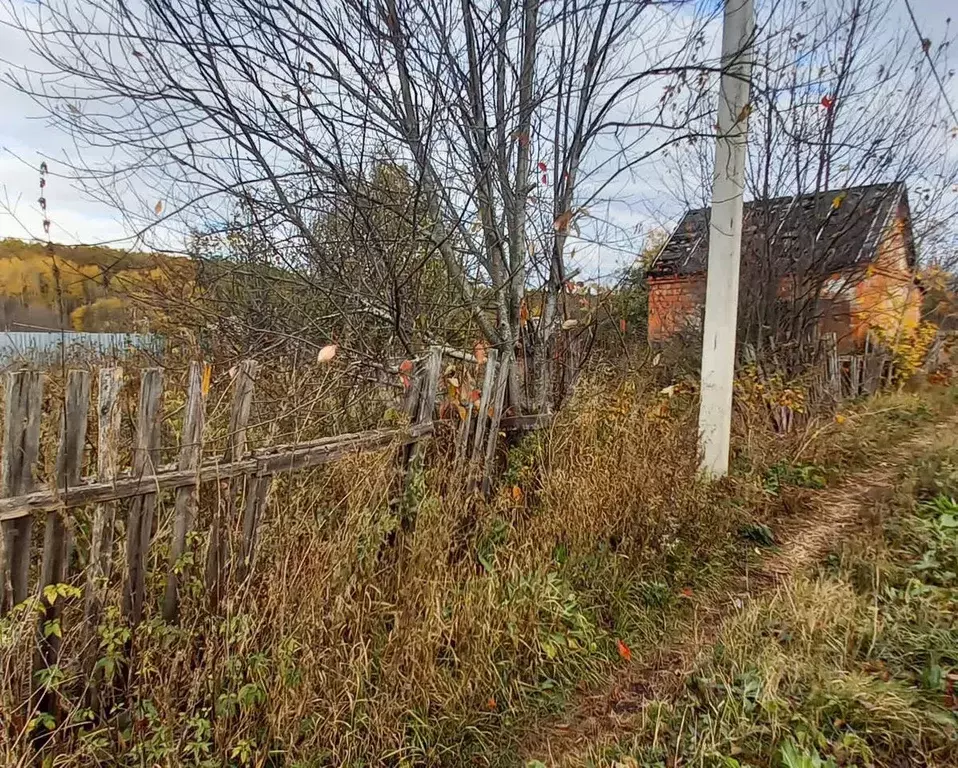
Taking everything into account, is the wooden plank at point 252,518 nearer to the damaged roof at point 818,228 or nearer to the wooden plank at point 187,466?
the wooden plank at point 187,466

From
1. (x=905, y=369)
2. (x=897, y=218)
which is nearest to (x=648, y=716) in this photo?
(x=897, y=218)

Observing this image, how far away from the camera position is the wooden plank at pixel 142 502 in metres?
1.99

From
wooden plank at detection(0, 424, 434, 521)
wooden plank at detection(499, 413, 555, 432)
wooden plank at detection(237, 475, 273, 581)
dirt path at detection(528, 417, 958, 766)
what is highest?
wooden plank at detection(499, 413, 555, 432)

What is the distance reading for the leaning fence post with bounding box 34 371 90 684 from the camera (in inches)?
70.9

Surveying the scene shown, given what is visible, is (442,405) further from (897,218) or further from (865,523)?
(897,218)

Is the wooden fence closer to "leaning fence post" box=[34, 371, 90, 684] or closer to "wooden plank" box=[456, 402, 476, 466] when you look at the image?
"leaning fence post" box=[34, 371, 90, 684]

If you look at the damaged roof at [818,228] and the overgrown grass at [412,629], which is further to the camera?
the damaged roof at [818,228]

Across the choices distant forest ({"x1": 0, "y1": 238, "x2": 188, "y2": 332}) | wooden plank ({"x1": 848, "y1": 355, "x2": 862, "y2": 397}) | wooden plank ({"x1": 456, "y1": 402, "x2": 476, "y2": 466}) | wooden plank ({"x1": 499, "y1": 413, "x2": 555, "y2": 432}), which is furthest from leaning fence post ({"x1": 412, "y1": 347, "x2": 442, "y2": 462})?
wooden plank ({"x1": 848, "y1": 355, "x2": 862, "y2": 397})

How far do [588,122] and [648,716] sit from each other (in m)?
3.87

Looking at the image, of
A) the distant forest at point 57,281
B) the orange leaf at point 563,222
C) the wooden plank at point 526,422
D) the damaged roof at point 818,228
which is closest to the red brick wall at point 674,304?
the damaged roof at point 818,228

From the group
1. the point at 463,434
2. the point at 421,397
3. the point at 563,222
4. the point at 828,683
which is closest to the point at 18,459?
the point at 421,397

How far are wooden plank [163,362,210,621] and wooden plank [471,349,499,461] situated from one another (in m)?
1.80

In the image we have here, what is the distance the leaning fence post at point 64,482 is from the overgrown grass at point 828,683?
210cm

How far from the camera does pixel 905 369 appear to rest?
10.0 m
